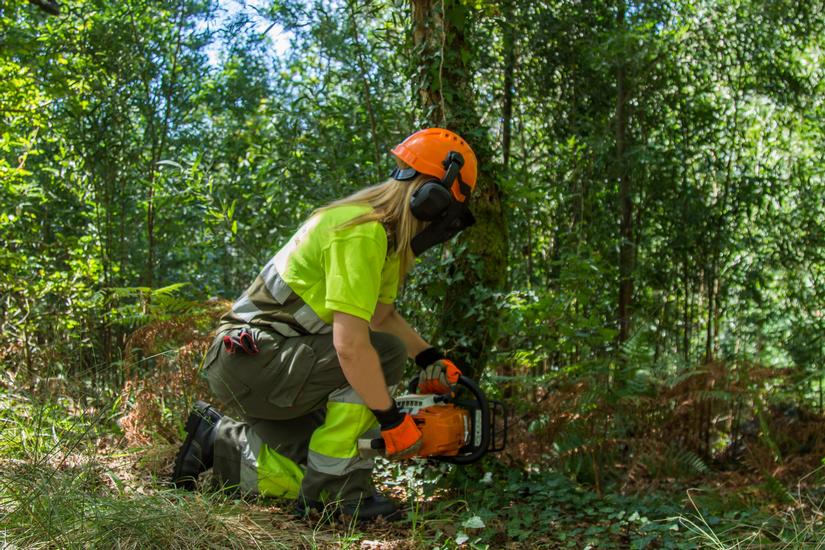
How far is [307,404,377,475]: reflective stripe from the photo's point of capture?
3.14 m

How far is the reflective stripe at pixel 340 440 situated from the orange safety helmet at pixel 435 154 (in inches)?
41.0

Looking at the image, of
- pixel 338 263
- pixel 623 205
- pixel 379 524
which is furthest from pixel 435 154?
pixel 623 205

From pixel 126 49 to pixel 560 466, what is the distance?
537cm

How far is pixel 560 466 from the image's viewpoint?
3844 millimetres

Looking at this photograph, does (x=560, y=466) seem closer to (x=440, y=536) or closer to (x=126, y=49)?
(x=440, y=536)

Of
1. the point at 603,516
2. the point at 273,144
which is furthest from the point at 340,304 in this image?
the point at 273,144

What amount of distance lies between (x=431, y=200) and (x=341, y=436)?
109 centimetres

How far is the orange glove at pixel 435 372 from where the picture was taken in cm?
346

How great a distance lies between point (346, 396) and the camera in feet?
10.5

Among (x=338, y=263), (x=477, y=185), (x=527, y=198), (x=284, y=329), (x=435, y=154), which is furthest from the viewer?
(x=527, y=198)

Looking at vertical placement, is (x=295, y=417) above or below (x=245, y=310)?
below

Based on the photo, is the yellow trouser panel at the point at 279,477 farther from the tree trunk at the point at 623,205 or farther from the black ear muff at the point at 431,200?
the tree trunk at the point at 623,205

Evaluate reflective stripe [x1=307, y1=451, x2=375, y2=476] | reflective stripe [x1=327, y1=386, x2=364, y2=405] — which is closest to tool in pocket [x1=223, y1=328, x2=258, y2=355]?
reflective stripe [x1=327, y1=386, x2=364, y2=405]

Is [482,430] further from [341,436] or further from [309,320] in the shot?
[309,320]
